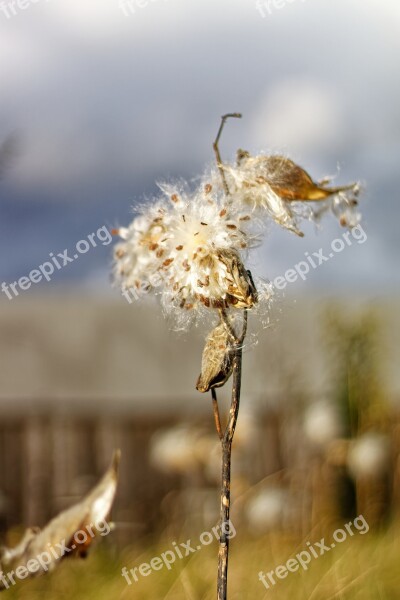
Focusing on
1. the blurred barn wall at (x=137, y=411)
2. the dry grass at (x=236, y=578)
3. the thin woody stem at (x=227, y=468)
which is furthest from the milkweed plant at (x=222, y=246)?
the blurred barn wall at (x=137, y=411)

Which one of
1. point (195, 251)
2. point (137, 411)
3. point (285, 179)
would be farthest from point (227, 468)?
point (137, 411)

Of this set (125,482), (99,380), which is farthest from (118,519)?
(99,380)

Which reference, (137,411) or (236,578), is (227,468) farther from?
(137,411)

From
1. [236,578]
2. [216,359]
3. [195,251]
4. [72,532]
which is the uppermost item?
[195,251]

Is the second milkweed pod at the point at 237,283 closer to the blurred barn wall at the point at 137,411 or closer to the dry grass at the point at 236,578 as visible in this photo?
the dry grass at the point at 236,578

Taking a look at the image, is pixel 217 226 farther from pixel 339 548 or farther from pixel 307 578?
pixel 339 548

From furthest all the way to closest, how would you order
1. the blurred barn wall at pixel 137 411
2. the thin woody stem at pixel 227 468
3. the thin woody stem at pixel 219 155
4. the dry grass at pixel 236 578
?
the blurred barn wall at pixel 137 411 < the dry grass at pixel 236 578 < the thin woody stem at pixel 219 155 < the thin woody stem at pixel 227 468

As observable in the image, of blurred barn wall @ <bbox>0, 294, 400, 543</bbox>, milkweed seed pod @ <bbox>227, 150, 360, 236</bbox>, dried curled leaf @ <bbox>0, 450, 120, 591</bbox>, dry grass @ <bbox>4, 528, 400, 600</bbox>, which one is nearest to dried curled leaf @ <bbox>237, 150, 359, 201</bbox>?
milkweed seed pod @ <bbox>227, 150, 360, 236</bbox>
